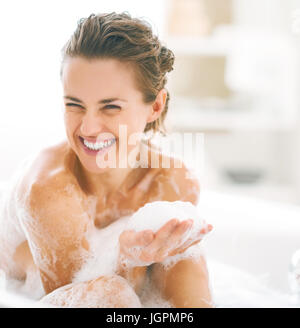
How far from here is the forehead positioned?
0.94m

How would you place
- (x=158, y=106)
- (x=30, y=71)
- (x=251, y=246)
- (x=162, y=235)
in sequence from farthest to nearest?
(x=30, y=71), (x=251, y=246), (x=158, y=106), (x=162, y=235)

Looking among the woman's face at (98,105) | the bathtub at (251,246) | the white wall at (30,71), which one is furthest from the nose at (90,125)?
the white wall at (30,71)

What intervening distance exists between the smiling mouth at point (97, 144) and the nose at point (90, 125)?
0.03 metres

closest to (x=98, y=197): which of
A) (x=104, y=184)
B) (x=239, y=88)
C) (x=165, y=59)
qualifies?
(x=104, y=184)

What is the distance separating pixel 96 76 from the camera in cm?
94

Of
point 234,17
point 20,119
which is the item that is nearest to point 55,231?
point 20,119

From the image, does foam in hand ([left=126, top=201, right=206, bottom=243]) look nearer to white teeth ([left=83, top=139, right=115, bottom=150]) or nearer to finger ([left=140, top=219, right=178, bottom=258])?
finger ([left=140, top=219, right=178, bottom=258])

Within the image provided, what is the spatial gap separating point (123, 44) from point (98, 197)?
0.39 meters

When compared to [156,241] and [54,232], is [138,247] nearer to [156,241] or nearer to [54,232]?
[156,241]

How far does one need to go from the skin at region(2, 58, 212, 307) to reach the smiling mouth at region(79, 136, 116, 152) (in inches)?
0.5

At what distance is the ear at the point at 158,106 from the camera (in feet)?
3.50

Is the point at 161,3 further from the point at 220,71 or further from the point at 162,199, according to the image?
the point at 162,199

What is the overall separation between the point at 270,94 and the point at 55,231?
1.90m

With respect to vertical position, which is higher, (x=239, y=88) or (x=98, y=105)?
(x=239, y=88)
